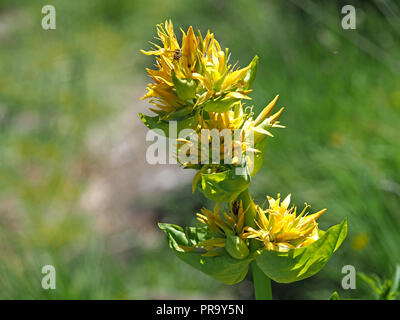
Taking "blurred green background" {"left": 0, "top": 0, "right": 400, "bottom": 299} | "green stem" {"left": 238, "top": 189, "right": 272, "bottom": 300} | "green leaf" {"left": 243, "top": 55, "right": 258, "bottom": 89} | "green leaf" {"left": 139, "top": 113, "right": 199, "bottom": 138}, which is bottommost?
"green stem" {"left": 238, "top": 189, "right": 272, "bottom": 300}

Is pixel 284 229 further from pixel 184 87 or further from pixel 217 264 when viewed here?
pixel 184 87

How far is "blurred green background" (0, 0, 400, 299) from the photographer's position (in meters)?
2.02

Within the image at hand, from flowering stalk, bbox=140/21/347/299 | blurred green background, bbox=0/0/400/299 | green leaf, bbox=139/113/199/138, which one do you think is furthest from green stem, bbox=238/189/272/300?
blurred green background, bbox=0/0/400/299

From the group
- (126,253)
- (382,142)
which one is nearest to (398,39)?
(382,142)

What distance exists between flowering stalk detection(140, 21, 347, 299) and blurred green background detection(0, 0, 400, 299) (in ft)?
3.68

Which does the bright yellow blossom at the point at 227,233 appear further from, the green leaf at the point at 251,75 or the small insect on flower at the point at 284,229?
the green leaf at the point at 251,75

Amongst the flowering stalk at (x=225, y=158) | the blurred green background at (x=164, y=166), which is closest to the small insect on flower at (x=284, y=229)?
the flowering stalk at (x=225, y=158)

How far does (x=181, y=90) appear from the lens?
621 millimetres

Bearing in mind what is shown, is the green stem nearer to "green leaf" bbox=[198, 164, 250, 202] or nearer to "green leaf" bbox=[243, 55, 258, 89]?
"green leaf" bbox=[198, 164, 250, 202]

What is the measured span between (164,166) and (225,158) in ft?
9.37

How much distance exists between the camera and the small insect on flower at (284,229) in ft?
2.24

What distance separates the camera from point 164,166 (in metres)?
3.49

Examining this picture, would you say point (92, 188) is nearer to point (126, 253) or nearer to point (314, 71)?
point (126, 253)

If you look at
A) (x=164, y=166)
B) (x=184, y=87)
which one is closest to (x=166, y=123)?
(x=184, y=87)
